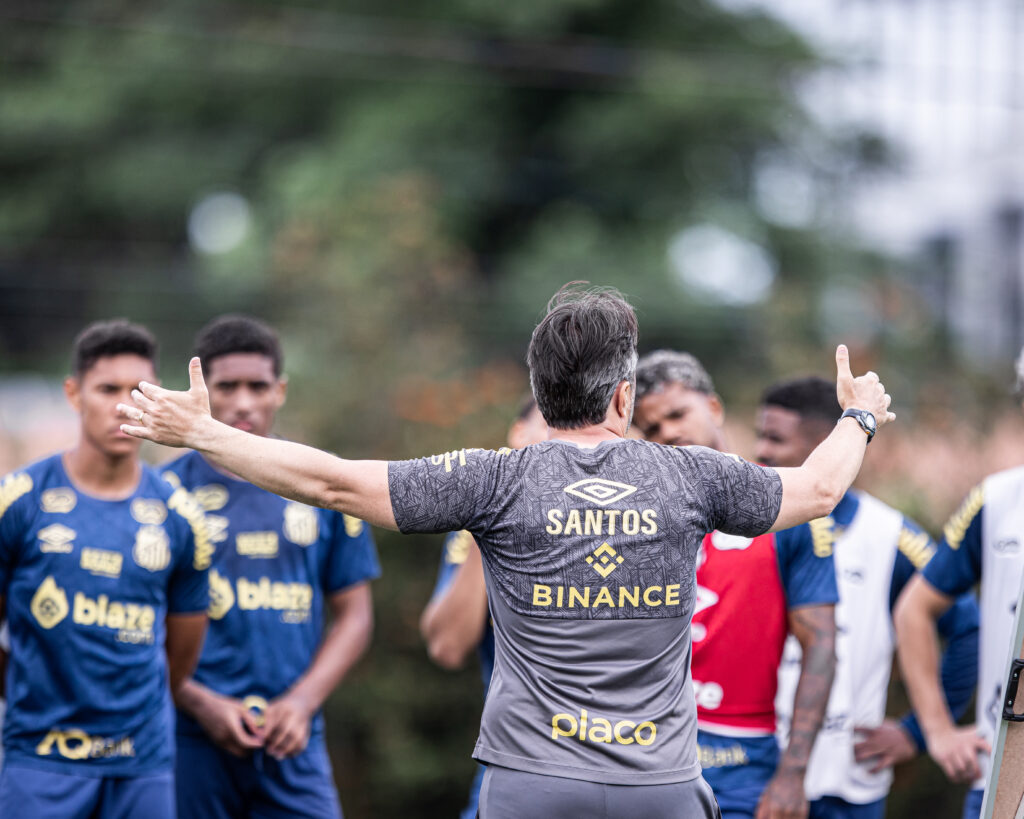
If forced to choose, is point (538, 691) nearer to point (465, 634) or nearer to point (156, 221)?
point (465, 634)

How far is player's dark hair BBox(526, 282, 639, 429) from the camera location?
3.31m

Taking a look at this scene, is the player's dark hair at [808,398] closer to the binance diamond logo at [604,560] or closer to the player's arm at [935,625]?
the player's arm at [935,625]

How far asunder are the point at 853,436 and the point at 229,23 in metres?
23.3

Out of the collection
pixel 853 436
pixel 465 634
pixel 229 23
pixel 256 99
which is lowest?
pixel 465 634

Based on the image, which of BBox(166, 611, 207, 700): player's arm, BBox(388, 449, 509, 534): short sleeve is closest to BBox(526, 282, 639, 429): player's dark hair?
BBox(388, 449, 509, 534): short sleeve

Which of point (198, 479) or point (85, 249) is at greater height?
point (85, 249)

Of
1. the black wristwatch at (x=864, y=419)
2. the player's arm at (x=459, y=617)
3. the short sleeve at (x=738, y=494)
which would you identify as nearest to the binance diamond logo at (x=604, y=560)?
the short sleeve at (x=738, y=494)

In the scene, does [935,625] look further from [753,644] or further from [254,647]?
[254,647]

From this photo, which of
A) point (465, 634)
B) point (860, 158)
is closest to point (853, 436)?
point (465, 634)

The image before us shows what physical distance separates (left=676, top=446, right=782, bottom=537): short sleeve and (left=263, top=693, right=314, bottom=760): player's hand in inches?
87.8

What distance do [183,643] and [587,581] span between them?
2.19m

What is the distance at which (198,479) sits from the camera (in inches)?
202

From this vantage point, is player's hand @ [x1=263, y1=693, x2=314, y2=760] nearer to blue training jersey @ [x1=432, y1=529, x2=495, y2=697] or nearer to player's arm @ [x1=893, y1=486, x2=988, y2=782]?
blue training jersey @ [x1=432, y1=529, x2=495, y2=697]

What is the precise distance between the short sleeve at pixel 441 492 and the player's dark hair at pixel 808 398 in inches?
80.7
